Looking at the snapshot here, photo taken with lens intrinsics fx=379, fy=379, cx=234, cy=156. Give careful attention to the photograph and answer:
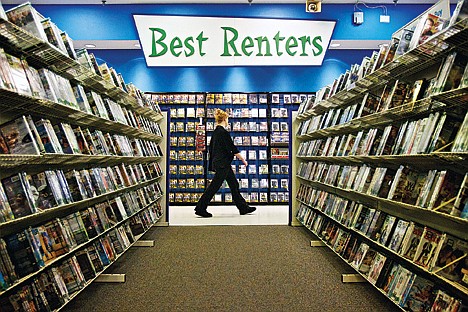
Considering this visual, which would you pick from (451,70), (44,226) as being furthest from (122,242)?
(451,70)

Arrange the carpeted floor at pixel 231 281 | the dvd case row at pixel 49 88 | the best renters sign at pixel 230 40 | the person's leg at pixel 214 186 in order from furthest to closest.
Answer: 1. the best renters sign at pixel 230 40
2. the person's leg at pixel 214 186
3. the carpeted floor at pixel 231 281
4. the dvd case row at pixel 49 88

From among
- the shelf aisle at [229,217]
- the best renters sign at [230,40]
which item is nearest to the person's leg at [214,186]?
the shelf aisle at [229,217]

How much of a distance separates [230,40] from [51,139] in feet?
17.7

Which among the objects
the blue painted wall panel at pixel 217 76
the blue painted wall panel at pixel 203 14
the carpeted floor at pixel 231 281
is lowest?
the carpeted floor at pixel 231 281

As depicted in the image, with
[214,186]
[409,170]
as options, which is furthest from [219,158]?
[409,170]

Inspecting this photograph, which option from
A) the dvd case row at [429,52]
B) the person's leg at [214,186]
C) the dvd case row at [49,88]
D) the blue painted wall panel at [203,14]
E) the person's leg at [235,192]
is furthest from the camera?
the blue painted wall panel at [203,14]

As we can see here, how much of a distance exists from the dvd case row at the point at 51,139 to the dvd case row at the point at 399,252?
7.68 feet

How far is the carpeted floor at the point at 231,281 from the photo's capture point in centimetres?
284

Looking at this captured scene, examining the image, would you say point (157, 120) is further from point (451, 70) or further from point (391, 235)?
point (451, 70)

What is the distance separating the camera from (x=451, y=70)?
2141mm

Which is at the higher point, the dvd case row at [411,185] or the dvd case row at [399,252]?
the dvd case row at [411,185]

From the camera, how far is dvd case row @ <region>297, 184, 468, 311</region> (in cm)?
206

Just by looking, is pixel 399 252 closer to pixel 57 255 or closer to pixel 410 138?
pixel 410 138

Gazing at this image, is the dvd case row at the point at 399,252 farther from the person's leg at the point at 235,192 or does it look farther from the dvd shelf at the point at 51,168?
the person's leg at the point at 235,192
